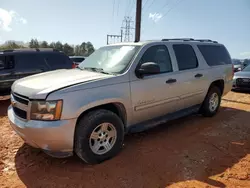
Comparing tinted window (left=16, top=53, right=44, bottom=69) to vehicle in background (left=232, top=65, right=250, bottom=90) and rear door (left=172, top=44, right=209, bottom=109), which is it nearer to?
rear door (left=172, top=44, right=209, bottom=109)

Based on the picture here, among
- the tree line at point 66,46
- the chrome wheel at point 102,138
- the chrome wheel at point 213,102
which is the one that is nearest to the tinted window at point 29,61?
the chrome wheel at point 102,138

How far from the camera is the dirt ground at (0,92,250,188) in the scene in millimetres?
3023

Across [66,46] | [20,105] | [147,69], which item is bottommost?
[20,105]

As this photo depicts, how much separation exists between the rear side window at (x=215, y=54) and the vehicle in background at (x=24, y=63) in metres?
5.26

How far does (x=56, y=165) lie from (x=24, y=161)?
0.55 metres

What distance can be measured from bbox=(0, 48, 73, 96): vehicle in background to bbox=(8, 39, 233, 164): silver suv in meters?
3.95

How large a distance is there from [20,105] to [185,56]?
3468mm

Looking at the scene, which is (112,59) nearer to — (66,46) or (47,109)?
(47,109)

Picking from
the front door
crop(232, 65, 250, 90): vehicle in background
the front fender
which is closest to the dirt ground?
the front door

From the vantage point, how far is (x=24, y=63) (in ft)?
25.4

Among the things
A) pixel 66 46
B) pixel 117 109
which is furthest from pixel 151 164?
pixel 66 46

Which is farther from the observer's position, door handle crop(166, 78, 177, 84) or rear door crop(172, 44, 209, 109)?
rear door crop(172, 44, 209, 109)

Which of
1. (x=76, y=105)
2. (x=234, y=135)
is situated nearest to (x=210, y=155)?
(x=234, y=135)

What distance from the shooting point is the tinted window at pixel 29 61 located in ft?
25.2
